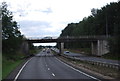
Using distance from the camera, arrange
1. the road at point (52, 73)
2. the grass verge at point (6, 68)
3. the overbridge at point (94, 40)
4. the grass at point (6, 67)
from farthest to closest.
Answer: the overbridge at point (94, 40) → the grass at point (6, 67) → the grass verge at point (6, 68) → the road at point (52, 73)

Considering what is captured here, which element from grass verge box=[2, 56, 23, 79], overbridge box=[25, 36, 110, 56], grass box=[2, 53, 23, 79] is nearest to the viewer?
grass verge box=[2, 56, 23, 79]

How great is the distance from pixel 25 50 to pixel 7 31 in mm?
29276

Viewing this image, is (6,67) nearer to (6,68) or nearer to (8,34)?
(6,68)

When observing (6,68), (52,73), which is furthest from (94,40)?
(52,73)

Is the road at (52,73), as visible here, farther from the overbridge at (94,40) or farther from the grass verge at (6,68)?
the overbridge at (94,40)

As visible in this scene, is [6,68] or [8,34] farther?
[8,34]

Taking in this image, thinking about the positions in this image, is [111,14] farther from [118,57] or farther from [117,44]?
[117,44]

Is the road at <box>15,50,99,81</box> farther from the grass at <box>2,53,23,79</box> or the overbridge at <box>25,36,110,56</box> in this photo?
the overbridge at <box>25,36,110,56</box>

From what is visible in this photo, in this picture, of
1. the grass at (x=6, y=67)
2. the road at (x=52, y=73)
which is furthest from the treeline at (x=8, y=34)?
the road at (x=52, y=73)

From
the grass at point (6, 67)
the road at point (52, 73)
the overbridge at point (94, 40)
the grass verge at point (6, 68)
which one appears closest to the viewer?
the road at point (52, 73)

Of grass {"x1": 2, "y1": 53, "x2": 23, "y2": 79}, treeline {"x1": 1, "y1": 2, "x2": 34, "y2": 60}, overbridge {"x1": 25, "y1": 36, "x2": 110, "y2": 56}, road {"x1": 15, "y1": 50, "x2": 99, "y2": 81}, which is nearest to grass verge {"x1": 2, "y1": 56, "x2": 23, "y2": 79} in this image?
grass {"x1": 2, "y1": 53, "x2": 23, "y2": 79}

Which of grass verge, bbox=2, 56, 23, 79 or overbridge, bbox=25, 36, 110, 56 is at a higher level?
overbridge, bbox=25, 36, 110, 56

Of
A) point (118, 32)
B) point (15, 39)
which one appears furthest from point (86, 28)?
point (118, 32)

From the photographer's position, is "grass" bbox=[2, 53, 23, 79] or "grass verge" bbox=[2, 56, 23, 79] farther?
"grass" bbox=[2, 53, 23, 79]
